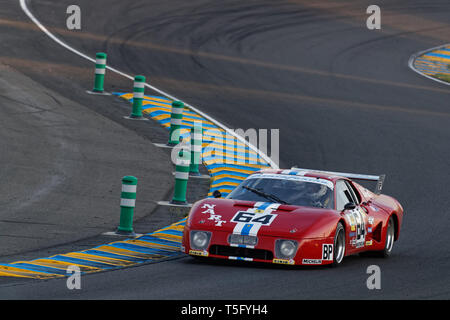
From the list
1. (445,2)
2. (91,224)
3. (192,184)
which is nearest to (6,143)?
(192,184)

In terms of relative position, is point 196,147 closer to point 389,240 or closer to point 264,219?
point 389,240

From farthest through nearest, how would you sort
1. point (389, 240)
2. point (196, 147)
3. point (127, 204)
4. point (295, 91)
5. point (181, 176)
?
point (295, 91)
point (196, 147)
point (181, 176)
point (389, 240)
point (127, 204)

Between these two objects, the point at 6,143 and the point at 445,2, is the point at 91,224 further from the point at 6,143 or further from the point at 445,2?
the point at 445,2

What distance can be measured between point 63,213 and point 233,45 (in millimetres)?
17934

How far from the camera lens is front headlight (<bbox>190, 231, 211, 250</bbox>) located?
1259 centimetres

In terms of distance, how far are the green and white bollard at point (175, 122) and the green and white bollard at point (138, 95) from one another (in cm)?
211

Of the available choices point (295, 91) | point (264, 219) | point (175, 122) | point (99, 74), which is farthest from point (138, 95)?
point (264, 219)

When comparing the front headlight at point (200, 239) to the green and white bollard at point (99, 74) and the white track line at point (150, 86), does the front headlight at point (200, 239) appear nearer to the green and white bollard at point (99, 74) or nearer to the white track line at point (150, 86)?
the white track line at point (150, 86)

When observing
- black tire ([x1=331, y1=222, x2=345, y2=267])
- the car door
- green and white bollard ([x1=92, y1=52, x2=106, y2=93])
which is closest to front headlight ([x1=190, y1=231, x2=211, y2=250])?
black tire ([x1=331, y1=222, x2=345, y2=267])

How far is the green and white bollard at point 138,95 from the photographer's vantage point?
75.7 ft

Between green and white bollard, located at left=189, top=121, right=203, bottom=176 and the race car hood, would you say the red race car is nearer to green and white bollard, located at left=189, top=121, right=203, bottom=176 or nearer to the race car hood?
the race car hood

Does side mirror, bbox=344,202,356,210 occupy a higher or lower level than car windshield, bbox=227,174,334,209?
lower

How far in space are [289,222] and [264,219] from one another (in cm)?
32

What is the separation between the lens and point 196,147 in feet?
62.8
